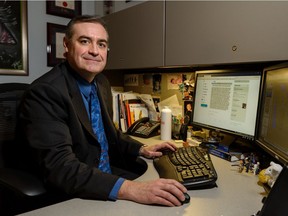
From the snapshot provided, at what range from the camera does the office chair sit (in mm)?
920

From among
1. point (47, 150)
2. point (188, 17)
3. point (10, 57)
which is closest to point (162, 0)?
point (188, 17)

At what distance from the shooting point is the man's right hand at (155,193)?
0.75 meters

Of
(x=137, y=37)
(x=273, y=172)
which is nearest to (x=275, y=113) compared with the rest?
(x=273, y=172)

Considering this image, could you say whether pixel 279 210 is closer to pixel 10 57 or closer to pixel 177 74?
pixel 177 74

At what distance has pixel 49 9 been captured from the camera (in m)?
2.02

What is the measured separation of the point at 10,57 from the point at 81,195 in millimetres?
1480

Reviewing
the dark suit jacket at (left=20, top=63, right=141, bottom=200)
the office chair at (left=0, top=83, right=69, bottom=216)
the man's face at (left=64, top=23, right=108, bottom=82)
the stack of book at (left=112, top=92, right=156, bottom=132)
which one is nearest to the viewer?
the dark suit jacket at (left=20, top=63, right=141, bottom=200)

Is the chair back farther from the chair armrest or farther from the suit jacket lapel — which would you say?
the suit jacket lapel

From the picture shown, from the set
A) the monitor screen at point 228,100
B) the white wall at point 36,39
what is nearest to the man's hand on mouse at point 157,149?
the monitor screen at point 228,100

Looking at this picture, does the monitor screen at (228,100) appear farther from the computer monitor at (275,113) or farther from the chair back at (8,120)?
the chair back at (8,120)

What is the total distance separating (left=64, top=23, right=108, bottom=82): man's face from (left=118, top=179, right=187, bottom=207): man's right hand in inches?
25.4

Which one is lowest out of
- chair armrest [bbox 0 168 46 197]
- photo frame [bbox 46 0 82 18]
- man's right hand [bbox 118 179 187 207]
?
chair armrest [bbox 0 168 46 197]

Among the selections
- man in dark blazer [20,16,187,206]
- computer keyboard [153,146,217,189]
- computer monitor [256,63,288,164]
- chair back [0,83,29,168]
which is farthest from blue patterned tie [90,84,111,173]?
computer monitor [256,63,288,164]

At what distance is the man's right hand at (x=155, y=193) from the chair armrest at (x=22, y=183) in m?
0.33
